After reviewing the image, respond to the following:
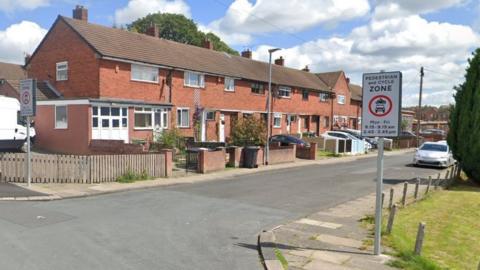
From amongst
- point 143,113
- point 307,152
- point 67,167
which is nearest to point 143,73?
point 143,113

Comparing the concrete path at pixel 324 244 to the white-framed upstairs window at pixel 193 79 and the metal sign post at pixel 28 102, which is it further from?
the white-framed upstairs window at pixel 193 79

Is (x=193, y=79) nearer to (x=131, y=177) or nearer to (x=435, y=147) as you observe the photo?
(x=131, y=177)

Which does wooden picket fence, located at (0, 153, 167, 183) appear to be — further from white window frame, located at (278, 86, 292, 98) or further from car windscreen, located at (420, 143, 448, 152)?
white window frame, located at (278, 86, 292, 98)

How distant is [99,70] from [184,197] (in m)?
13.8

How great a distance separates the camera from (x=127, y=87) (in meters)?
25.8

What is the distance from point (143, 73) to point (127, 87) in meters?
1.61

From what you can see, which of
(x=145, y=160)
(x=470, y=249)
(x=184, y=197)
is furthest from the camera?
(x=145, y=160)

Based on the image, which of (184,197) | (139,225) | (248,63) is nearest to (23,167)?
(184,197)

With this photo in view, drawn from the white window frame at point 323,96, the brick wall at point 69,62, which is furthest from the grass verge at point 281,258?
the white window frame at point 323,96

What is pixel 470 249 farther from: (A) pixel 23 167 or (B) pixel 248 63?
(B) pixel 248 63

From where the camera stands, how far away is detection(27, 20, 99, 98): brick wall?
81.4 feet

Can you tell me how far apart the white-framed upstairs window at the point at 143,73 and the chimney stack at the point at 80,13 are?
5.93 m

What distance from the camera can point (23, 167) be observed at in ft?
48.2

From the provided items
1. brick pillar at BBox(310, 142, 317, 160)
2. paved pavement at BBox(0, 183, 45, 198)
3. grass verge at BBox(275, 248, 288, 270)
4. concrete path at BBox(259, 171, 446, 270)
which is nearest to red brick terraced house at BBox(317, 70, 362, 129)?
brick pillar at BBox(310, 142, 317, 160)
